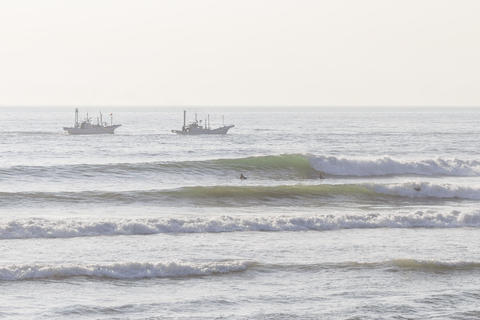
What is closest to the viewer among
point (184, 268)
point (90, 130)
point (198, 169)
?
point (184, 268)

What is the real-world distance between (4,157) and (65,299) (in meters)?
49.6

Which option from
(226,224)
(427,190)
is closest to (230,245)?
(226,224)

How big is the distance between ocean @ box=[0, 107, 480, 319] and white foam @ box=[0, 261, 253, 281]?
0.04 m

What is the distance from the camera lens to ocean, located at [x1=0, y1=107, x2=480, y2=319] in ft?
68.4

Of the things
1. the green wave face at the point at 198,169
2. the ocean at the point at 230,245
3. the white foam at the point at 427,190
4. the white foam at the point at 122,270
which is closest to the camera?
the ocean at the point at 230,245

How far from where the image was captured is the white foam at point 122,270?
76.5 ft

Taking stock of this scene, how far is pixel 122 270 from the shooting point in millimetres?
23781

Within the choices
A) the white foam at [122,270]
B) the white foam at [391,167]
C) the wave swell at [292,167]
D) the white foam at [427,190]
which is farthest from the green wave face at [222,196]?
the white foam at [122,270]

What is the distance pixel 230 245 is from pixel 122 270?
545 cm

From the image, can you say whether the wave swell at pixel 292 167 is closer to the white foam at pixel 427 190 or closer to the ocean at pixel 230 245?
the ocean at pixel 230 245

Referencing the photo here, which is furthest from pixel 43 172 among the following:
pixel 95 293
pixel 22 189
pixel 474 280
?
pixel 474 280

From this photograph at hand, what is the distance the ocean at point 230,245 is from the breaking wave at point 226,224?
0.08 metres

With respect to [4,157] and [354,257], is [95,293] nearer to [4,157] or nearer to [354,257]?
[354,257]

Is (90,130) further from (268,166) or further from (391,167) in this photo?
(391,167)
